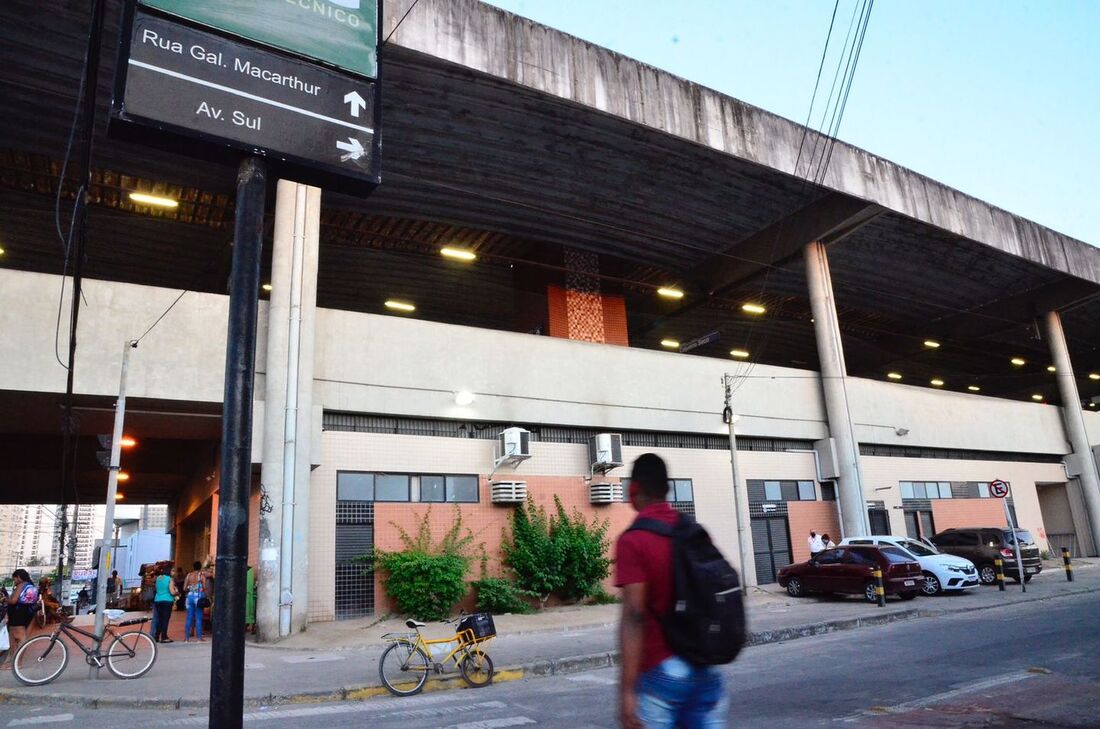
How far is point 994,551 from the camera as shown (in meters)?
22.5

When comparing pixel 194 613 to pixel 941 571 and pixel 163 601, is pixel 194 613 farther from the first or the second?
pixel 941 571

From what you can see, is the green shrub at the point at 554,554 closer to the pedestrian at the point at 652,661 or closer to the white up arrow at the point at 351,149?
the white up arrow at the point at 351,149

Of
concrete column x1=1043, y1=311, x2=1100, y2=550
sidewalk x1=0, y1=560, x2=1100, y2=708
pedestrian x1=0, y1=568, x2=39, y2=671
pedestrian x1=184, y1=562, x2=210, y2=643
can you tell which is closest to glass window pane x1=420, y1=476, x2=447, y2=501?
sidewalk x1=0, y1=560, x2=1100, y2=708

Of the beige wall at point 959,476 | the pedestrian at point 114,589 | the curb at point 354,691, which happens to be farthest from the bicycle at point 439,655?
the pedestrian at point 114,589

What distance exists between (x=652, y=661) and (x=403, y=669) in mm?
7674

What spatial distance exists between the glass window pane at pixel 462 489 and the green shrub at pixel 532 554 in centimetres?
124

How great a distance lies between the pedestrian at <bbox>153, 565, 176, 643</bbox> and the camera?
15.6 metres

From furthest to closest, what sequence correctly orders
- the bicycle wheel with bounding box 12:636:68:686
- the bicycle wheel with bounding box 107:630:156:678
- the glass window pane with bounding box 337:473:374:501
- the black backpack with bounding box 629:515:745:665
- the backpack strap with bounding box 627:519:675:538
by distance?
the glass window pane with bounding box 337:473:374:501 < the bicycle wheel with bounding box 107:630:156:678 < the bicycle wheel with bounding box 12:636:68:686 < the backpack strap with bounding box 627:519:675:538 < the black backpack with bounding box 629:515:745:665

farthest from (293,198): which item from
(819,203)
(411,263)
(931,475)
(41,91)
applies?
(931,475)

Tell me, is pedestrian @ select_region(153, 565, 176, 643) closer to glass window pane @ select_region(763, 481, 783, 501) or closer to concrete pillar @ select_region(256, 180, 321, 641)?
concrete pillar @ select_region(256, 180, 321, 641)

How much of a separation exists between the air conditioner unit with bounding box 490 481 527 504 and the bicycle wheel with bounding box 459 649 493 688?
347 inches

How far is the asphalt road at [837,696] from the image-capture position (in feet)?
23.5

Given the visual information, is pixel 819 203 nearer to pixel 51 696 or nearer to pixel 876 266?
pixel 876 266

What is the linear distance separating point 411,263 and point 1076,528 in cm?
3167
